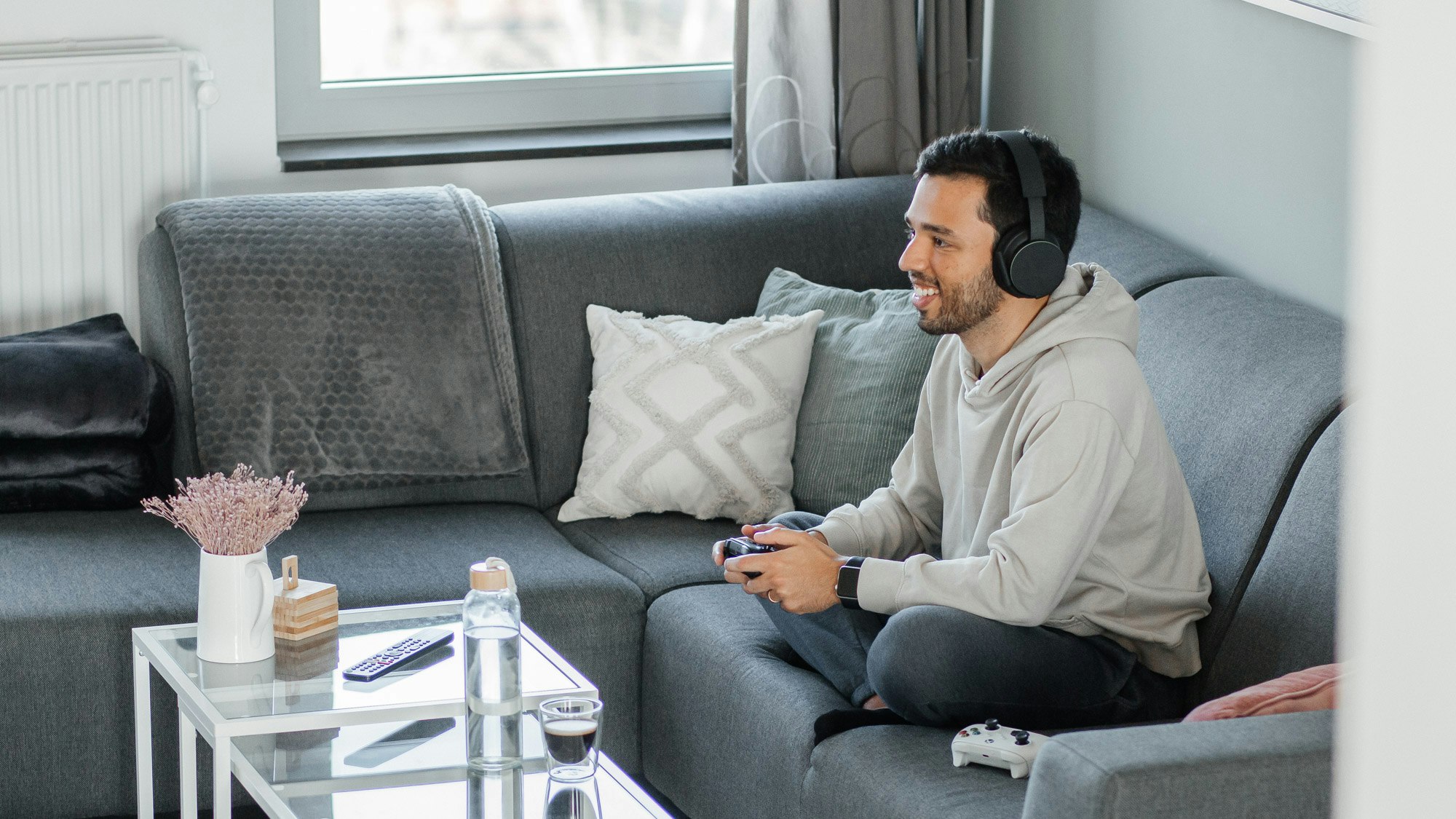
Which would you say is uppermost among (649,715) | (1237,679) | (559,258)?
(559,258)

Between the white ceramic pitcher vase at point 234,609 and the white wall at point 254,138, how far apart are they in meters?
1.42

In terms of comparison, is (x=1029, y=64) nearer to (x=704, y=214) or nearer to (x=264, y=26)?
(x=704, y=214)

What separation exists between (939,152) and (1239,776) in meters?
0.88

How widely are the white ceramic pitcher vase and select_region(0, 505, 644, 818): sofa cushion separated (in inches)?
12.7

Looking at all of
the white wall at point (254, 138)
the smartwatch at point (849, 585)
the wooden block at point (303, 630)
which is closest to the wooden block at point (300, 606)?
the wooden block at point (303, 630)

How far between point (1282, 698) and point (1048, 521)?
33cm

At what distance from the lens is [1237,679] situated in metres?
1.85

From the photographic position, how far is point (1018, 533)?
5.67 ft

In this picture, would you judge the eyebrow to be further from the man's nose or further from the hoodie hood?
the hoodie hood

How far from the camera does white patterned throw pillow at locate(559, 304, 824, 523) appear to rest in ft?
8.58

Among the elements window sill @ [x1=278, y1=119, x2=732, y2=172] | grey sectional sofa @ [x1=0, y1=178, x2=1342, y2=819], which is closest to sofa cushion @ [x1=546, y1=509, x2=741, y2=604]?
grey sectional sofa @ [x1=0, y1=178, x2=1342, y2=819]

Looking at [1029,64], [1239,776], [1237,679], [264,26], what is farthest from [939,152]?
[264,26]

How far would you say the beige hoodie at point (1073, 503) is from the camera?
1731 millimetres

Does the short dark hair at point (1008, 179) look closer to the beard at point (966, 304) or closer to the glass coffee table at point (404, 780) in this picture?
the beard at point (966, 304)
